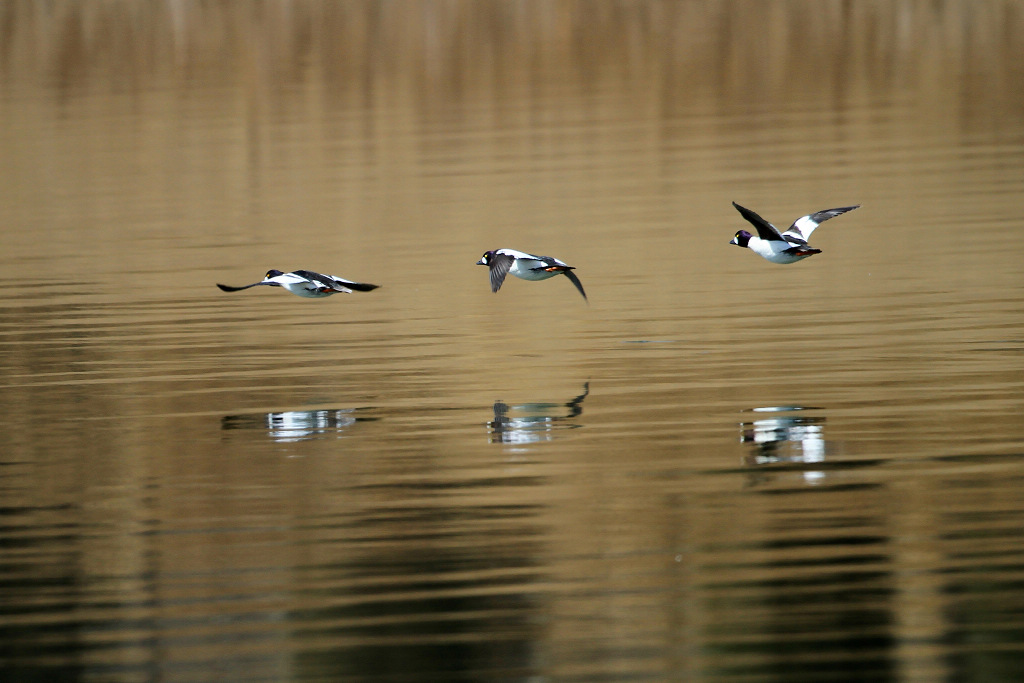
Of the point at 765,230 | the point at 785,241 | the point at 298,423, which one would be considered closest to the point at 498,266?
the point at 765,230

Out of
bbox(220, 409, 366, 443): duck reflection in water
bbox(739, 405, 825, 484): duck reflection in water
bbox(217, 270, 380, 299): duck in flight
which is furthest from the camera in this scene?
bbox(217, 270, 380, 299): duck in flight

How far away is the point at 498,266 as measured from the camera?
19.7 m

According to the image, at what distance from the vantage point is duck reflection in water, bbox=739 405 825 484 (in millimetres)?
14641

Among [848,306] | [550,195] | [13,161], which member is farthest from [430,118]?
[848,306]

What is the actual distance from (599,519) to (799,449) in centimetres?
261

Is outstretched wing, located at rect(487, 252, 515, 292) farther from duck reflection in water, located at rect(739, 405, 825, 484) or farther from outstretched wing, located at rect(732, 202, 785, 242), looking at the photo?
duck reflection in water, located at rect(739, 405, 825, 484)

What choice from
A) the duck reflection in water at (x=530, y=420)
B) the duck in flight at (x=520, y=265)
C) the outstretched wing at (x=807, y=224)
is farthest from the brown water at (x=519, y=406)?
the outstretched wing at (x=807, y=224)

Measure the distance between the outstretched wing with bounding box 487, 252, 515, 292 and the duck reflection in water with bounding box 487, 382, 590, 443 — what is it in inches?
76.4

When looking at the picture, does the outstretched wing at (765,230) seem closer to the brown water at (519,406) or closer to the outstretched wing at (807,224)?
the outstretched wing at (807,224)

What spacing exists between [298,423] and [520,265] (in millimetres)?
4627

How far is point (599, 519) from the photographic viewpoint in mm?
13125

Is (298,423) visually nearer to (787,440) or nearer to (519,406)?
(519,406)

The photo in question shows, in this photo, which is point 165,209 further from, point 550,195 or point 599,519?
point 599,519

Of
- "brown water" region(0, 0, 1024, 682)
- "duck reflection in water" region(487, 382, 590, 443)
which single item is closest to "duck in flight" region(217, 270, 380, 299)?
"brown water" region(0, 0, 1024, 682)
